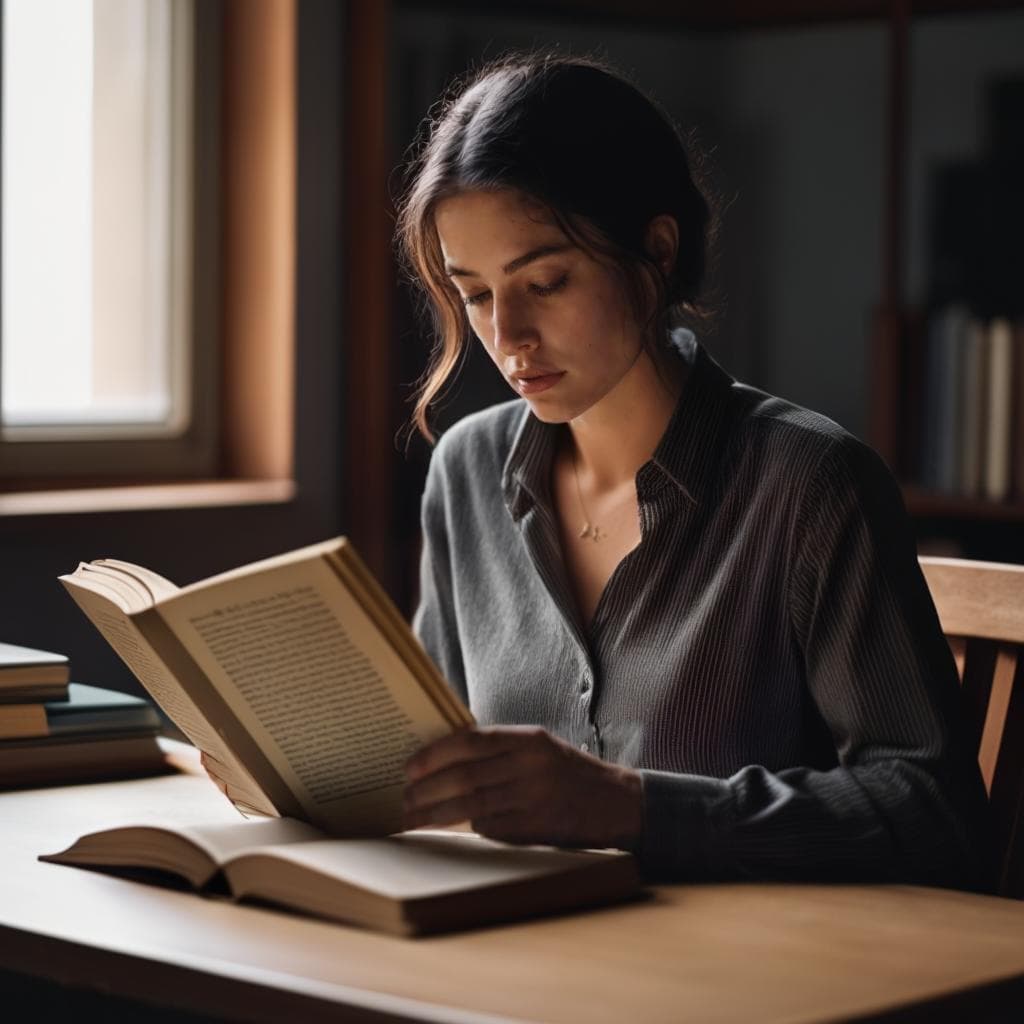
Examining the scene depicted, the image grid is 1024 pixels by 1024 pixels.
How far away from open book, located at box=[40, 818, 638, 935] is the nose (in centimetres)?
44

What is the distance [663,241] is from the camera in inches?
65.8

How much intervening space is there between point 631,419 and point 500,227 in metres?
0.25

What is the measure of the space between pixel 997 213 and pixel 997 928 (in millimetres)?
2180

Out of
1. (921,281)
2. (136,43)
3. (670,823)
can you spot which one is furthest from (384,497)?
(670,823)

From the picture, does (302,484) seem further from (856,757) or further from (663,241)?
(856,757)

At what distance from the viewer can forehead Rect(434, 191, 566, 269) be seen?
1557mm

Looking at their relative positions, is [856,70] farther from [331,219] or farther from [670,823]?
[670,823]

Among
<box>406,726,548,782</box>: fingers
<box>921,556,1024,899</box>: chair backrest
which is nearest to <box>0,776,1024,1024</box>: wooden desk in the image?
<box>406,726,548,782</box>: fingers

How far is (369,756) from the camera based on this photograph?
4.14ft

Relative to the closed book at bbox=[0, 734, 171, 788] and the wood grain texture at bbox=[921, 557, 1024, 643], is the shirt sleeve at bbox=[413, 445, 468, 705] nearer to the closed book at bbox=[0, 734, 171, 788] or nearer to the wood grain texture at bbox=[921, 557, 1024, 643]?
the closed book at bbox=[0, 734, 171, 788]

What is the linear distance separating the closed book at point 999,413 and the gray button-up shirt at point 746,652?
134 cm

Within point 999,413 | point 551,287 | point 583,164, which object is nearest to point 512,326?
point 551,287

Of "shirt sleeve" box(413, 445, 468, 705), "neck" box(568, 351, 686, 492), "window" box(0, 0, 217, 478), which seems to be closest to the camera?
"neck" box(568, 351, 686, 492)

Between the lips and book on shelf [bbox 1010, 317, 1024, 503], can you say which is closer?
the lips
